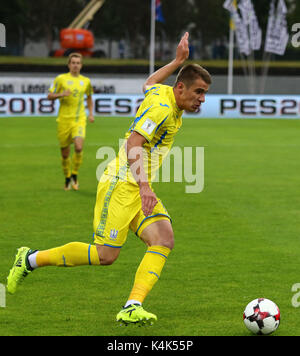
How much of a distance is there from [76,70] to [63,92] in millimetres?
527

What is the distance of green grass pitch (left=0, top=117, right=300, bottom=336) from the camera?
627 cm

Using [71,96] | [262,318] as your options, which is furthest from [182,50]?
[71,96]

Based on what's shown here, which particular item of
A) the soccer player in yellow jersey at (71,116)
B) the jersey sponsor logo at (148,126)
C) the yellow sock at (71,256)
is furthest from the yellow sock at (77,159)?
the jersey sponsor logo at (148,126)

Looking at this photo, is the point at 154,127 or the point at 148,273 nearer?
the point at 154,127

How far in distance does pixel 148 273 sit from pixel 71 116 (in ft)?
25.9

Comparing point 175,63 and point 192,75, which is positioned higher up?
point 175,63

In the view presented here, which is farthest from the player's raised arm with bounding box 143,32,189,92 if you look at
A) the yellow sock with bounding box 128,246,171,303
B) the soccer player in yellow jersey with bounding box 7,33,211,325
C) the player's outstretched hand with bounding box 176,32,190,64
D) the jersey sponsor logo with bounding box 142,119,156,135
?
the yellow sock with bounding box 128,246,171,303

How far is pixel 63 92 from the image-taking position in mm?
13117

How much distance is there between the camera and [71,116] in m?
13.5

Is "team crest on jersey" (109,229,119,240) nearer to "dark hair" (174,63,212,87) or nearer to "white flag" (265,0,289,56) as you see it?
"dark hair" (174,63,212,87)

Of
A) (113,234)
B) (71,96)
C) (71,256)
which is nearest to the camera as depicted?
(113,234)

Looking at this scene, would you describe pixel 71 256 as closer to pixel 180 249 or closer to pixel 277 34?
pixel 180 249

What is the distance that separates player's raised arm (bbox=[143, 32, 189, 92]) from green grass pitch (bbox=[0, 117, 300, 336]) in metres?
2.01
